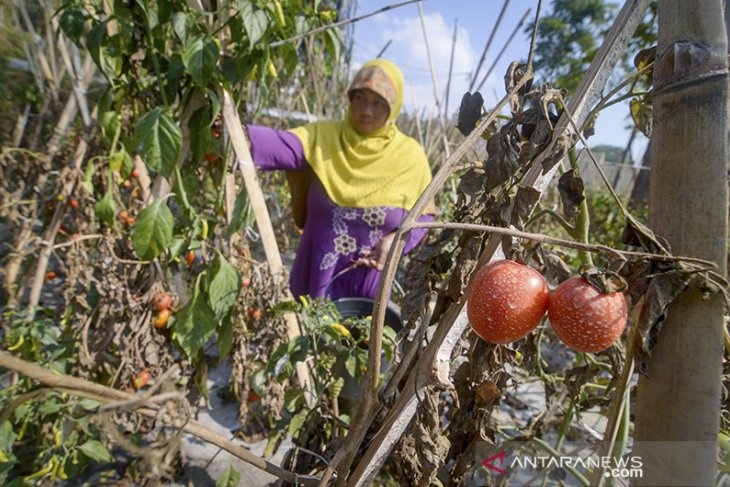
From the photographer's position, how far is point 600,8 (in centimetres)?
1223

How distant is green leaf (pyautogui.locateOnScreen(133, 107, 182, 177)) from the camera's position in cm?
90

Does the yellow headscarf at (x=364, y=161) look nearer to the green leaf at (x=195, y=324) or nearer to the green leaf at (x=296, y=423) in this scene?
the green leaf at (x=195, y=324)

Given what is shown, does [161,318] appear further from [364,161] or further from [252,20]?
[364,161]

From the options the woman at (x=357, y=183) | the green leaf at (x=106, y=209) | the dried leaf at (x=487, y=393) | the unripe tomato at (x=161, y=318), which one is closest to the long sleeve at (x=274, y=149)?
the woman at (x=357, y=183)

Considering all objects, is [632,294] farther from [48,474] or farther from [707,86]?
[48,474]

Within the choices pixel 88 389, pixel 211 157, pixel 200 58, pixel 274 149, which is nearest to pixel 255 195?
pixel 211 157

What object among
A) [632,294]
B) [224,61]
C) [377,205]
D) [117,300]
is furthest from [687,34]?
[377,205]

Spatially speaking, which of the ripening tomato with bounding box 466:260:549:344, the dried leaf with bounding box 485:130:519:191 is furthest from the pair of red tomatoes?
the dried leaf with bounding box 485:130:519:191

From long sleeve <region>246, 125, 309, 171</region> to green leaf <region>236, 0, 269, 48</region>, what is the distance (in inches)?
22.4

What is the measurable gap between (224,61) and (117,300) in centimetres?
68

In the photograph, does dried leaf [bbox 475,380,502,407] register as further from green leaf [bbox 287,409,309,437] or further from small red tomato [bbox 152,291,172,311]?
small red tomato [bbox 152,291,172,311]

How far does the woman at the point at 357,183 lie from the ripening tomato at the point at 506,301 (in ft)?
3.96

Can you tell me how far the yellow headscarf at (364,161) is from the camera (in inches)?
64.7

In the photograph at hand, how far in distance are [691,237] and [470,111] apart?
10.9 inches
